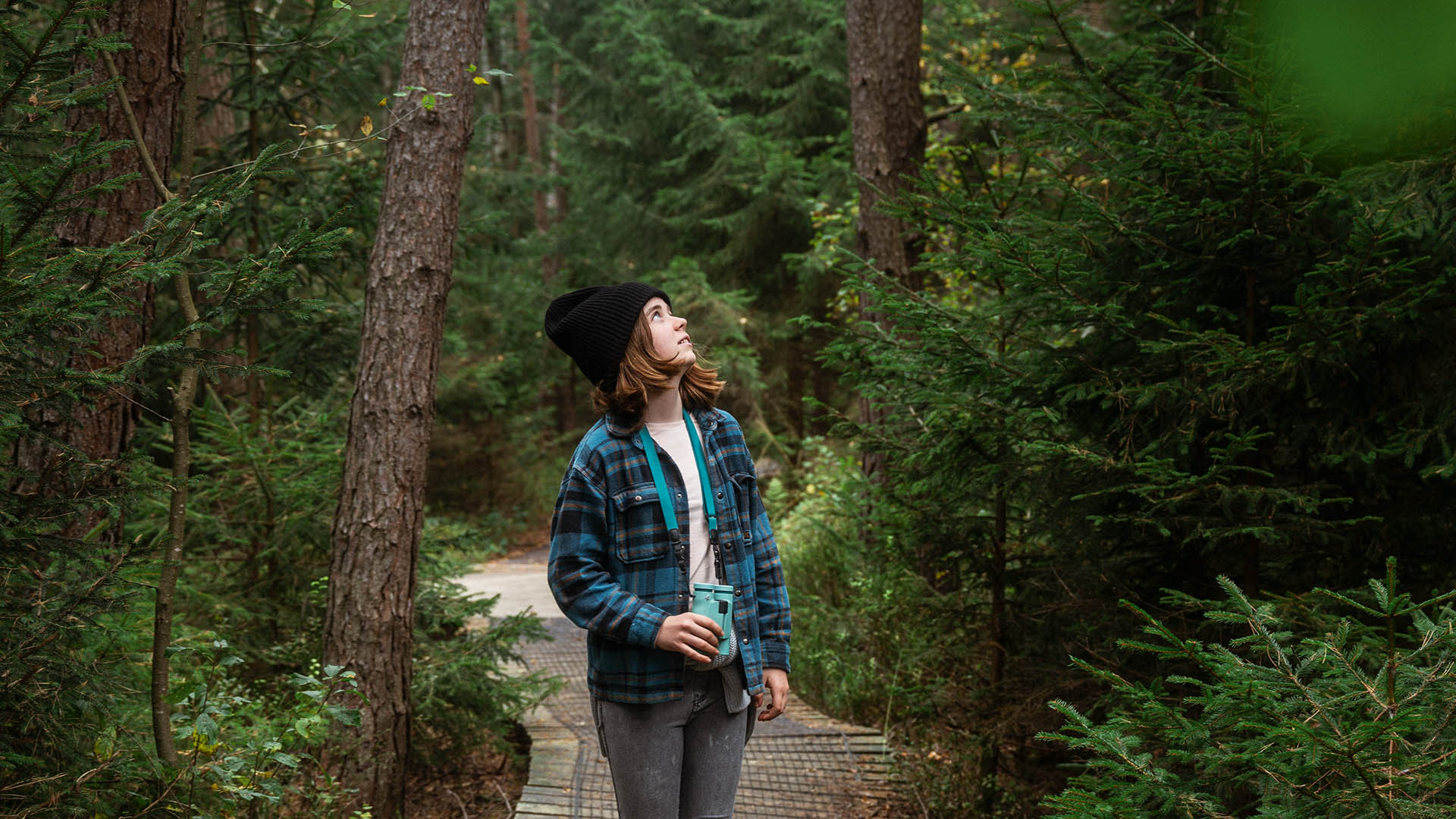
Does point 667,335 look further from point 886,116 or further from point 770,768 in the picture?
point 886,116

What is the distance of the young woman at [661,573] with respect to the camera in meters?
2.56

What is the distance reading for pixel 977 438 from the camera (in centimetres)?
384

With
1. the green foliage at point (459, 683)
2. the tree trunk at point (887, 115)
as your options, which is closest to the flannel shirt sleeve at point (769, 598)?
the green foliage at point (459, 683)

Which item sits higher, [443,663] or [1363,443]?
[1363,443]

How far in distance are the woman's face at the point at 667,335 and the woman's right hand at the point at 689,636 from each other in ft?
2.45

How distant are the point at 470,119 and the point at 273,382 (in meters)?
3.85

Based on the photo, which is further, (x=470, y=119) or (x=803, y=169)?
(x=803, y=169)

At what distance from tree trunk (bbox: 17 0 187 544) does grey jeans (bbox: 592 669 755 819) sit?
2580 millimetres

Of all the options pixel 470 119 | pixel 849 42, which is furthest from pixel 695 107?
pixel 470 119

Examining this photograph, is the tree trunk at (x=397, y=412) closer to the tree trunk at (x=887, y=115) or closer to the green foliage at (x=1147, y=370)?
the green foliage at (x=1147, y=370)

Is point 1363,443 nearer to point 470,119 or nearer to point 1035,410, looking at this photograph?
point 1035,410

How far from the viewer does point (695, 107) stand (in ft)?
46.9

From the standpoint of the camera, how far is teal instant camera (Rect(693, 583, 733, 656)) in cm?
255

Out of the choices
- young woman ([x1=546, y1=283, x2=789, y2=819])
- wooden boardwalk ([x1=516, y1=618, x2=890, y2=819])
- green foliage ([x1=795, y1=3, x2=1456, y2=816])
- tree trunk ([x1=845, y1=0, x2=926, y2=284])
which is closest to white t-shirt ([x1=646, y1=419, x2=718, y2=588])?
young woman ([x1=546, y1=283, x2=789, y2=819])
